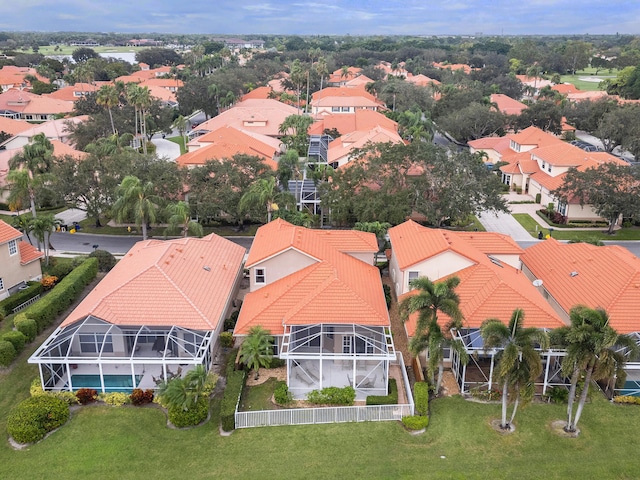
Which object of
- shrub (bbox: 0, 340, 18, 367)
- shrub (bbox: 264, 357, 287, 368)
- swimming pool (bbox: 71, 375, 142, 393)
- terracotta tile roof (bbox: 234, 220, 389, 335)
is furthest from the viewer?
shrub (bbox: 264, 357, 287, 368)

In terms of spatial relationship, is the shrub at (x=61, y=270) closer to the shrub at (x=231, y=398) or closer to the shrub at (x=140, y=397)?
the shrub at (x=140, y=397)

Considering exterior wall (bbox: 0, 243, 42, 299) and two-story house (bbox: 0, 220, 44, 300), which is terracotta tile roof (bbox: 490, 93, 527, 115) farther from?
exterior wall (bbox: 0, 243, 42, 299)

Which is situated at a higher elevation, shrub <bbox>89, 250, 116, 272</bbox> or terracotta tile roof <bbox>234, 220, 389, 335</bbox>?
terracotta tile roof <bbox>234, 220, 389, 335</bbox>

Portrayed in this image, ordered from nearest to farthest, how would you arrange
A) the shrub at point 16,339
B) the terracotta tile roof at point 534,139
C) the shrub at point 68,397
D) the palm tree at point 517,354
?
the palm tree at point 517,354 → the shrub at point 68,397 → the shrub at point 16,339 → the terracotta tile roof at point 534,139

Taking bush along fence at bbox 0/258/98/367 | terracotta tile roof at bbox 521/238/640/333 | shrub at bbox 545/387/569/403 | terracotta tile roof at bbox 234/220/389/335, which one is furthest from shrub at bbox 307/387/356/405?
bush along fence at bbox 0/258/98/367

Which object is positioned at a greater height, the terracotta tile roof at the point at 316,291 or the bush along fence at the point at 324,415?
the terracotta tile roof at the point at 316,291

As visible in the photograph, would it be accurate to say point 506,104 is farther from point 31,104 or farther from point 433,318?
point 31,104

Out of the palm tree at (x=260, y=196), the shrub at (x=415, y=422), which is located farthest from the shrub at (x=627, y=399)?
the palm tree at (x=260, y=196)
